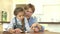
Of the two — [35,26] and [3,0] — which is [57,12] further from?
[35,26]

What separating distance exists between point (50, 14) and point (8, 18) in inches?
36.9

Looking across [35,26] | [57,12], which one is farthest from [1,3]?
[35,26]

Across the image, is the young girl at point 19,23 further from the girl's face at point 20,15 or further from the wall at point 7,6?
the wall at point 7,6

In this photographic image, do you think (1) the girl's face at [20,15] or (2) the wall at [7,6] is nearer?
(1) the girl's face at [20,15]

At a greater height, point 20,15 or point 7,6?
point 7,6

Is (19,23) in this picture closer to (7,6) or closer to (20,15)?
(20,15)

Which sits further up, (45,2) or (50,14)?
(45,2)

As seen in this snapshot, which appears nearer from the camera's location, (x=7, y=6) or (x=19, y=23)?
(x=19, y=23)

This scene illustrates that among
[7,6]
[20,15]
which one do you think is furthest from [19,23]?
[7,6]

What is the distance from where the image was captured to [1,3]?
3.58 metres

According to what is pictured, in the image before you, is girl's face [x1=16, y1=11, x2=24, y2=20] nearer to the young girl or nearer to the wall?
the young girl

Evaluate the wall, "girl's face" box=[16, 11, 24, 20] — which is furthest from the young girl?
the wall

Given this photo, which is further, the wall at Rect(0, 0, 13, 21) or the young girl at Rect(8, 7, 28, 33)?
A: the wall at Rect(0, 0, 13, 21)

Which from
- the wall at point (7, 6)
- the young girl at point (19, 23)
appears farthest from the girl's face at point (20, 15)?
the wall at point (7, 6)
